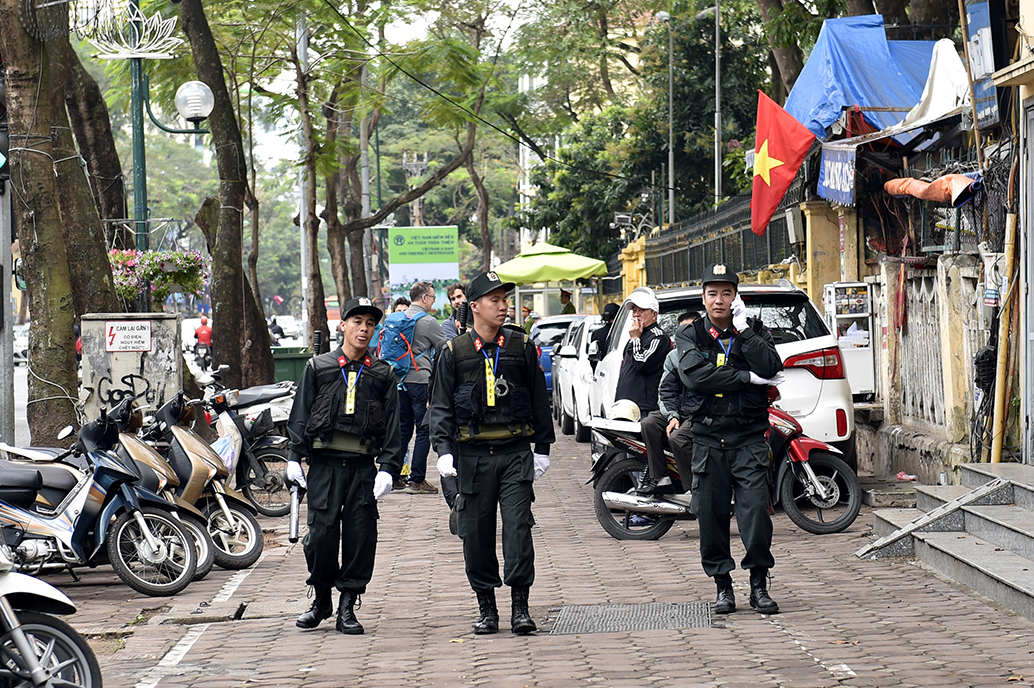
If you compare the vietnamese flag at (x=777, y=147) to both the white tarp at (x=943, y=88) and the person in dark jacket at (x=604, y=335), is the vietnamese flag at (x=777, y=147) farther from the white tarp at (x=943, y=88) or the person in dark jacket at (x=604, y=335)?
the person in dark jacket at (x=604, y=335)

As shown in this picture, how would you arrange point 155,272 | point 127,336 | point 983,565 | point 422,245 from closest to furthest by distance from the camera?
point 983,565 < point 127,336 < point 155,272 < point 422,245

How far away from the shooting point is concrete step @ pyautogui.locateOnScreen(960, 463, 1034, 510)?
8625 millimetres

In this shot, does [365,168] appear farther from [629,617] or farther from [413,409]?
[629,617]

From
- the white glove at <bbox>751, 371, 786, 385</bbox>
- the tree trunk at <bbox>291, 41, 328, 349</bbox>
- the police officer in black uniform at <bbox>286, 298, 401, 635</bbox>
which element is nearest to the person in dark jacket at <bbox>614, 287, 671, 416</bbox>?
the white glove at <bbox>751, 371, 786, 385</bbox>

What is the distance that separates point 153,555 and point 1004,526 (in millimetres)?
5476

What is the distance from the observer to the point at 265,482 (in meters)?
12.1

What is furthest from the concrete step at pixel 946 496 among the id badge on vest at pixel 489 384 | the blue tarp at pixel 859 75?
the blue tarp at pixel 859 75

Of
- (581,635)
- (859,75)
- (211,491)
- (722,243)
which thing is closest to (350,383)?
(581,635)

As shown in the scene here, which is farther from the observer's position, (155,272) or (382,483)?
(155,272)

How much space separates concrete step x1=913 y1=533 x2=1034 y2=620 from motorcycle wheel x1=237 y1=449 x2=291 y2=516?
580 centimetres

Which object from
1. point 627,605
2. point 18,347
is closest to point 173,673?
point 627,605

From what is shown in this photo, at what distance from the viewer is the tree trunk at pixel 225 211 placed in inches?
682

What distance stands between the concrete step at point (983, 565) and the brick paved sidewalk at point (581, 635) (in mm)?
104

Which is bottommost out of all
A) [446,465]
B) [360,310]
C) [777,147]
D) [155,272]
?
[446,465]
